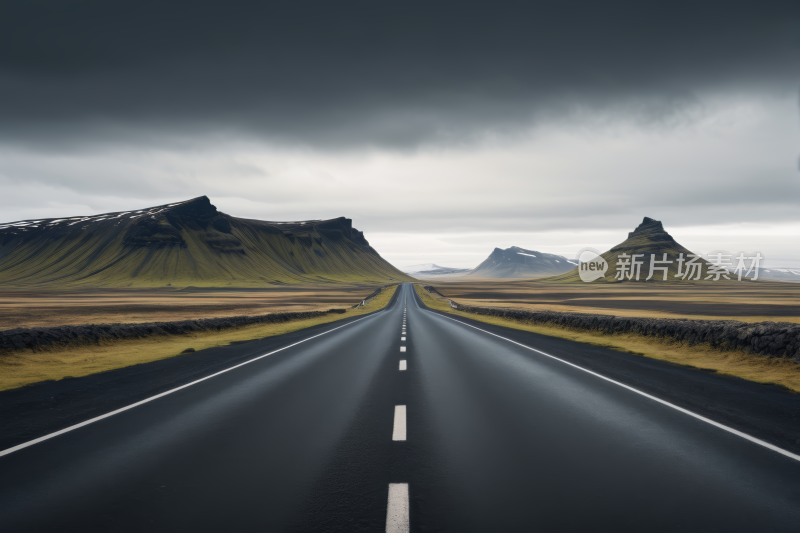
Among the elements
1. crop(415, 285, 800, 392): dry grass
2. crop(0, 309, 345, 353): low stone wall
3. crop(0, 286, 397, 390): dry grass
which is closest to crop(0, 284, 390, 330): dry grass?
crop(0, 309, 345, 353): low stone wall

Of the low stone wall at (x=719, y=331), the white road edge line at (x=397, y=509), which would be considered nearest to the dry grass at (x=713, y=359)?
the low stone wall at (x=719, y=331)

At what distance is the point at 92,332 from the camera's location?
703 inches

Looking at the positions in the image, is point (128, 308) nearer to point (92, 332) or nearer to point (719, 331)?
point (92, 332)

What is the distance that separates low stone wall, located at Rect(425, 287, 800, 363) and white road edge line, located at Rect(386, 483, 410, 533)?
1311 centimetres

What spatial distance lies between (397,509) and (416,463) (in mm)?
1154

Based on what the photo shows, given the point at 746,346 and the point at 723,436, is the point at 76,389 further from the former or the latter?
the point at 746,346

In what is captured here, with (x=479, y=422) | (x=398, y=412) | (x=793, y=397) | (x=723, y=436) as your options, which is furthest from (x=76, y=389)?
(x=793, y=397)

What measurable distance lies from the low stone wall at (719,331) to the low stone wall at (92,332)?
21.8 m

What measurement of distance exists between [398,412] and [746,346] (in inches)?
508

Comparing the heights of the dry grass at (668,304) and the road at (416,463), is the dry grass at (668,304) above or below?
below

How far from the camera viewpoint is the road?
154 inches

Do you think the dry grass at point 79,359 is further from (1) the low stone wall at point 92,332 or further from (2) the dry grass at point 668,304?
(2) the dry grass at point 668,304

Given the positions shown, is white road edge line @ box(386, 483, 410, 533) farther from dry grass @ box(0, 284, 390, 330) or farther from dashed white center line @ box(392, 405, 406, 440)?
dry grass @ box(0, 284, 390, 330)

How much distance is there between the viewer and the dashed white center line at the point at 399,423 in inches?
242
